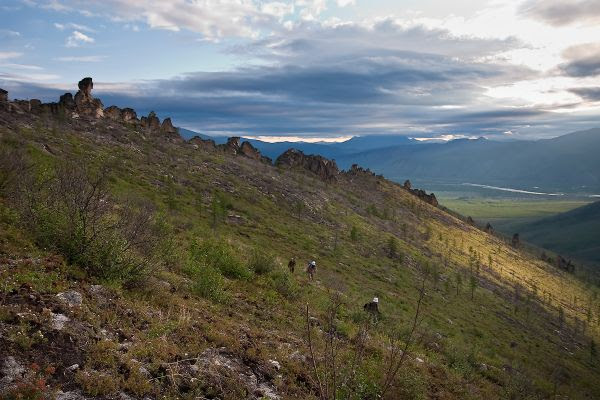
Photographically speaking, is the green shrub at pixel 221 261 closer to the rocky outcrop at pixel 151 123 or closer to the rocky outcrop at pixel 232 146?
the rocky outcrop at pixel 151 123

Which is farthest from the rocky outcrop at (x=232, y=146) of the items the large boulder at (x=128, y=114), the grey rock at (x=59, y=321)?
the grey rock at (x=59, y=321)

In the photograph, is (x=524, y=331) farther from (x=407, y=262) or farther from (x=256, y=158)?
(x=256, y=158)

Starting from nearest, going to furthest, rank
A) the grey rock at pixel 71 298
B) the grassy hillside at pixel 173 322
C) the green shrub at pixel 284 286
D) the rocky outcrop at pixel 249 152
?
1. the grassy hillside at pixel 173 322
2. the grey rock at pixel 71 298
3. the green shrub at pixel 284 286
4. the rocky outcrop at pixel 249 152

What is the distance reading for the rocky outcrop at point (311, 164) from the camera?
139m

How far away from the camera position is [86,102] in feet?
287

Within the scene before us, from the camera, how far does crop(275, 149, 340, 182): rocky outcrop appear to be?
138950 millimetres

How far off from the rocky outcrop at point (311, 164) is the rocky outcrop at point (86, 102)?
59.1m

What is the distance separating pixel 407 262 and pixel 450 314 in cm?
2115

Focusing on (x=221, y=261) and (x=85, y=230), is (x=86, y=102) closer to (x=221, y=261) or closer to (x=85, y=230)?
(x=221, y=261)

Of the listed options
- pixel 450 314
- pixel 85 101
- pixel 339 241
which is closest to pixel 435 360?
pixel 450 314

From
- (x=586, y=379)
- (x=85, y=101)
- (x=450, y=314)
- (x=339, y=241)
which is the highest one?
(x=85, y=101)

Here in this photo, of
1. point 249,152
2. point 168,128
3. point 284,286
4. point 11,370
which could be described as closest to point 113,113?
point 168,128

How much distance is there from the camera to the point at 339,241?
67.7m

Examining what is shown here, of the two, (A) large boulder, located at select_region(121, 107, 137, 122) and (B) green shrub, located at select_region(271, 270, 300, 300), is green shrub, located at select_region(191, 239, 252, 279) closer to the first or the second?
(B) green shrub, located at select_region(271, 270, 300, 300)
